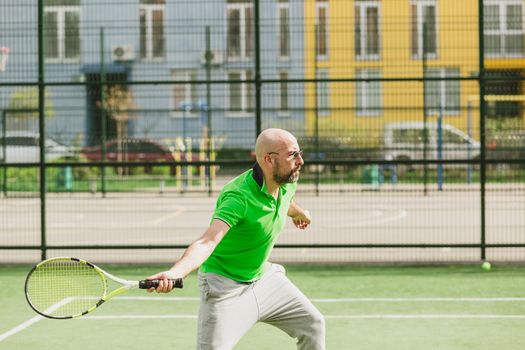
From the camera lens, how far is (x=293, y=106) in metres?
14.4

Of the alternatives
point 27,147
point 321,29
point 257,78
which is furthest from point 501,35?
point 27,147

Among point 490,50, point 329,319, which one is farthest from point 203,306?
point 490,50

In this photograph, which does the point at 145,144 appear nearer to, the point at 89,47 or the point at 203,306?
the point at 89,47

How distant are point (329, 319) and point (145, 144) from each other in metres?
8.54

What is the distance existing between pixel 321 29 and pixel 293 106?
137cm

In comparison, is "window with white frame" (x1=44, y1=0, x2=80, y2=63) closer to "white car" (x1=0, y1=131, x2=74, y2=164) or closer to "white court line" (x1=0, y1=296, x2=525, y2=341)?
"white car" (x1=0, y1=131, x2=74, y2=164)

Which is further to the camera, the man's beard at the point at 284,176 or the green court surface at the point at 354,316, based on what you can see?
the green court surface at the point at 354,316

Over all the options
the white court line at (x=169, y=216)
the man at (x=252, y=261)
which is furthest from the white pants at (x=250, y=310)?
the white court line at (x=169, y=216)

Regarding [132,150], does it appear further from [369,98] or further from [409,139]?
[409,139]

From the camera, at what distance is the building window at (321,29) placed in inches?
564

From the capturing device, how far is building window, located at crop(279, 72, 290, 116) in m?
12.9

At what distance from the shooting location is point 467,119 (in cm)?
1723

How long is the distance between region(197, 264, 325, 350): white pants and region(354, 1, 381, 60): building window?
8572 millimetres

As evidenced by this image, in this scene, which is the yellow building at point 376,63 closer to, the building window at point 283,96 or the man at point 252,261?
the building window at point 283,96
